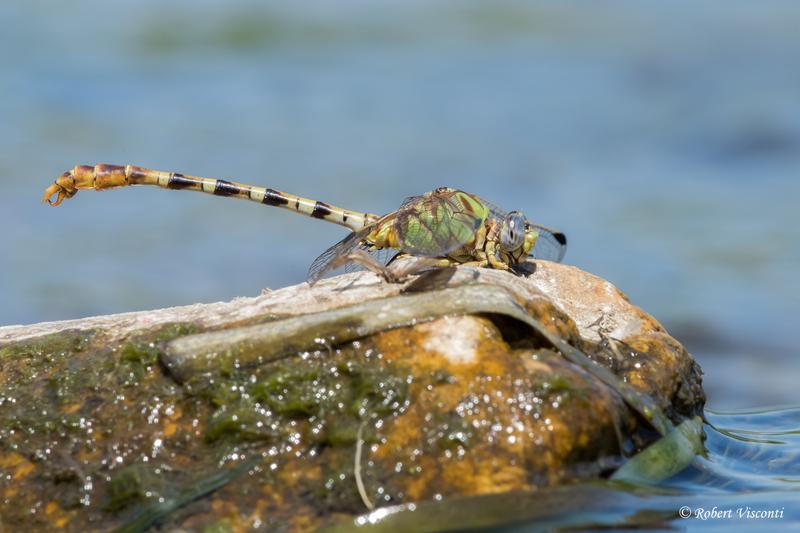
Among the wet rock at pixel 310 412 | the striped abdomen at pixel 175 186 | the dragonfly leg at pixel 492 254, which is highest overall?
the striped abdomen at pixel 175 186

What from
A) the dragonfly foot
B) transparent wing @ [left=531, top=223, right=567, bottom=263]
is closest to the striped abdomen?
the dragonfly foot

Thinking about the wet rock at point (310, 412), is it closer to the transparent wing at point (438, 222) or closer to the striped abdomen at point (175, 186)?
the transparent wing at point (438, 222)

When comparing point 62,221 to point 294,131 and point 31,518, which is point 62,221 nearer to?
point 294,131

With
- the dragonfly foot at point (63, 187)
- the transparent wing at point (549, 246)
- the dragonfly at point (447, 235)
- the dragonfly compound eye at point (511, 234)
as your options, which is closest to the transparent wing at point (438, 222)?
the dragonfly at point (447, 235)

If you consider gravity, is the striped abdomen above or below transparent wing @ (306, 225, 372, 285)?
above

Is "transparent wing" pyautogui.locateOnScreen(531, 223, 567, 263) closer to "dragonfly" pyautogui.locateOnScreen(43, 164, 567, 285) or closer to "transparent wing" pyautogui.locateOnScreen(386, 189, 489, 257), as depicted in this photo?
"dragonfly" pyautogui.locateOnScreen(43, 164, 567, 285)
